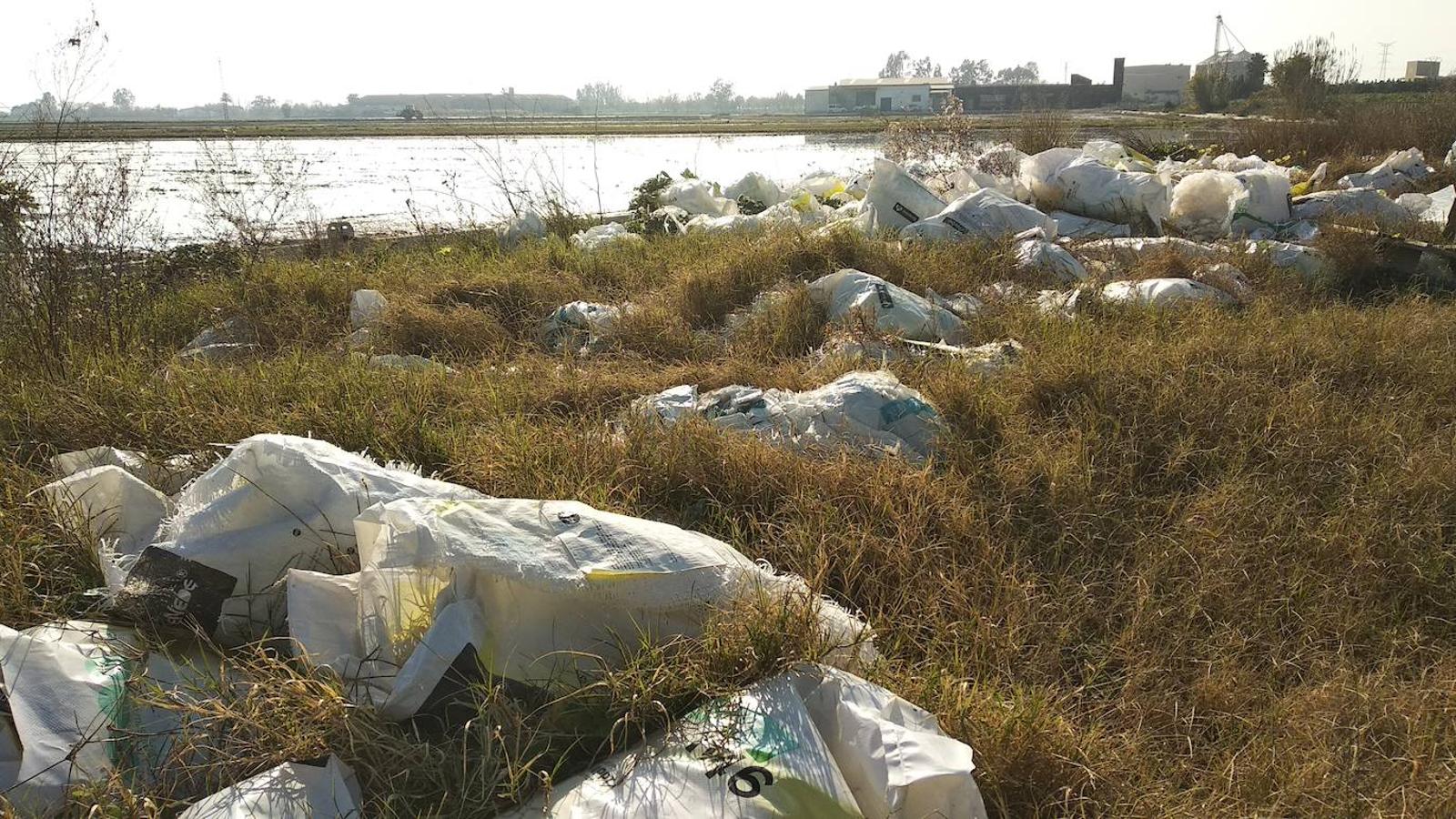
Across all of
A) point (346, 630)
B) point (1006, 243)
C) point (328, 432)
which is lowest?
point (346, 630)

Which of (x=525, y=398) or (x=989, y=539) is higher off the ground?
(x=525, y=398)

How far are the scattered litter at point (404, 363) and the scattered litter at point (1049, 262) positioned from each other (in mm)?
2955

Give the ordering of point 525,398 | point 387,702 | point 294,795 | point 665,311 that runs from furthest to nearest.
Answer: point 665,311 → point 525,398 → point 387,702 → point 294,795

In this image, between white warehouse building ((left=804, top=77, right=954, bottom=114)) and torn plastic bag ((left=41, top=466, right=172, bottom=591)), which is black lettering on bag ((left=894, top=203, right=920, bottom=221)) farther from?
white warehouse building ((left=804, top=77, right=954, bottom=114))

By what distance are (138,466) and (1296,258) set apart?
17.2 feet

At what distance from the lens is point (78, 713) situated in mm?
1404

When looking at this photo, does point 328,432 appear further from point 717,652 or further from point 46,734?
point 717,652

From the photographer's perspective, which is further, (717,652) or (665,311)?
(665,311)

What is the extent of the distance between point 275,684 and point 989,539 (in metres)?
1.61

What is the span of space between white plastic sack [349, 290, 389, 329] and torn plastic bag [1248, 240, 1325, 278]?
14.9 feet

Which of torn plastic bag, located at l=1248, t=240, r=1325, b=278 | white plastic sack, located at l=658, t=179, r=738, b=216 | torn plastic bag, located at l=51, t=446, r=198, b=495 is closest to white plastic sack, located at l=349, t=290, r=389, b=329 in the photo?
torn plastic bag, located at l=51, t=446, r=198, b=495

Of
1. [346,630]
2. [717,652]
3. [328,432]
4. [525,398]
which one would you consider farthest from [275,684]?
[525,398]

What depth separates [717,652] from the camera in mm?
1508

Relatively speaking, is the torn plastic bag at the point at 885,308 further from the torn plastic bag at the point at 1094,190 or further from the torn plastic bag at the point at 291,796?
the torn plastic bag at the point at 291,796
